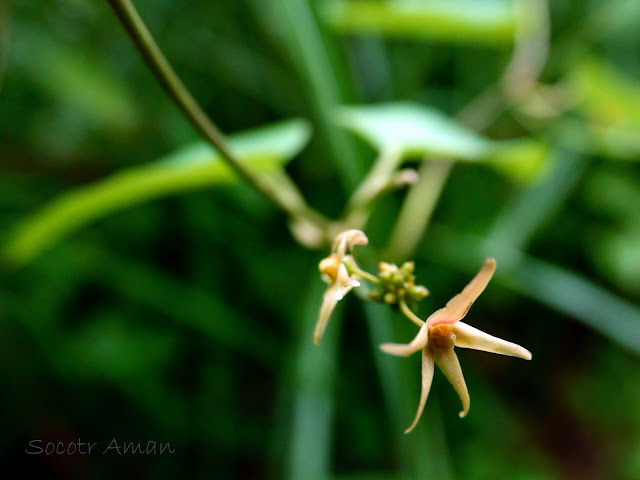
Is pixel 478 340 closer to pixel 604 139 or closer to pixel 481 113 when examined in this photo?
pixel 604 139

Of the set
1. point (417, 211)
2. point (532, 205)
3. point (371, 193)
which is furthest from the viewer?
point (532, 205)

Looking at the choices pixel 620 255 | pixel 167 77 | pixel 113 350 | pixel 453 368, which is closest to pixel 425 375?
pixel 453 368

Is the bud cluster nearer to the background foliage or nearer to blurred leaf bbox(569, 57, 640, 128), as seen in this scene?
the background foliage

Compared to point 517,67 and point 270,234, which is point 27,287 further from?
point 517,67

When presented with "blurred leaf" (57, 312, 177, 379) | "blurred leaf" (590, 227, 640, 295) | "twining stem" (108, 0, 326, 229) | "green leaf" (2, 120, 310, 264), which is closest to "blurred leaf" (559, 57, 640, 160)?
"blurred leaf" (590, 227, 640, 295)

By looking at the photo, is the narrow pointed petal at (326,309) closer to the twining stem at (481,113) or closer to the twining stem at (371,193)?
the twining stem at (371,193)

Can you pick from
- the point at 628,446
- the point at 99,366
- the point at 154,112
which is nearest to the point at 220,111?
the point at 154,112
